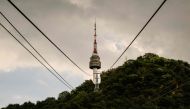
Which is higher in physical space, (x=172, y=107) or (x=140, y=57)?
(x=140, y=57)

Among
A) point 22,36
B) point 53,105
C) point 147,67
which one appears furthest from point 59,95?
point 22,36

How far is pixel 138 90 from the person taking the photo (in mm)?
160375

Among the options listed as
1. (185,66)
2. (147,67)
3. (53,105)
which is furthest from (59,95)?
(185,66)

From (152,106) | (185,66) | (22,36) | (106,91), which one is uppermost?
(185,66)

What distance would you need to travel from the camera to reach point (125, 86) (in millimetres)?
166000

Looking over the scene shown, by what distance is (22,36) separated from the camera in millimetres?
17547

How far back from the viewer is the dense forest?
136 m

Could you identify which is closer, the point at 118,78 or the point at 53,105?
the point at 53,105

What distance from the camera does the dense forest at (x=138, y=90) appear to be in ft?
445

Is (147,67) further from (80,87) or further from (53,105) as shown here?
(53,105)

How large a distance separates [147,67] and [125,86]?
2002cm

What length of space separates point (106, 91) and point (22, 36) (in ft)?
468

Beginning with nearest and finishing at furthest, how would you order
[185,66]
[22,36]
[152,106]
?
[22,36] < [152,106] < [185,66]

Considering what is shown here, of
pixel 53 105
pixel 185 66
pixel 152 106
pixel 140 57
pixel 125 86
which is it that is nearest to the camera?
pixel 152 106
